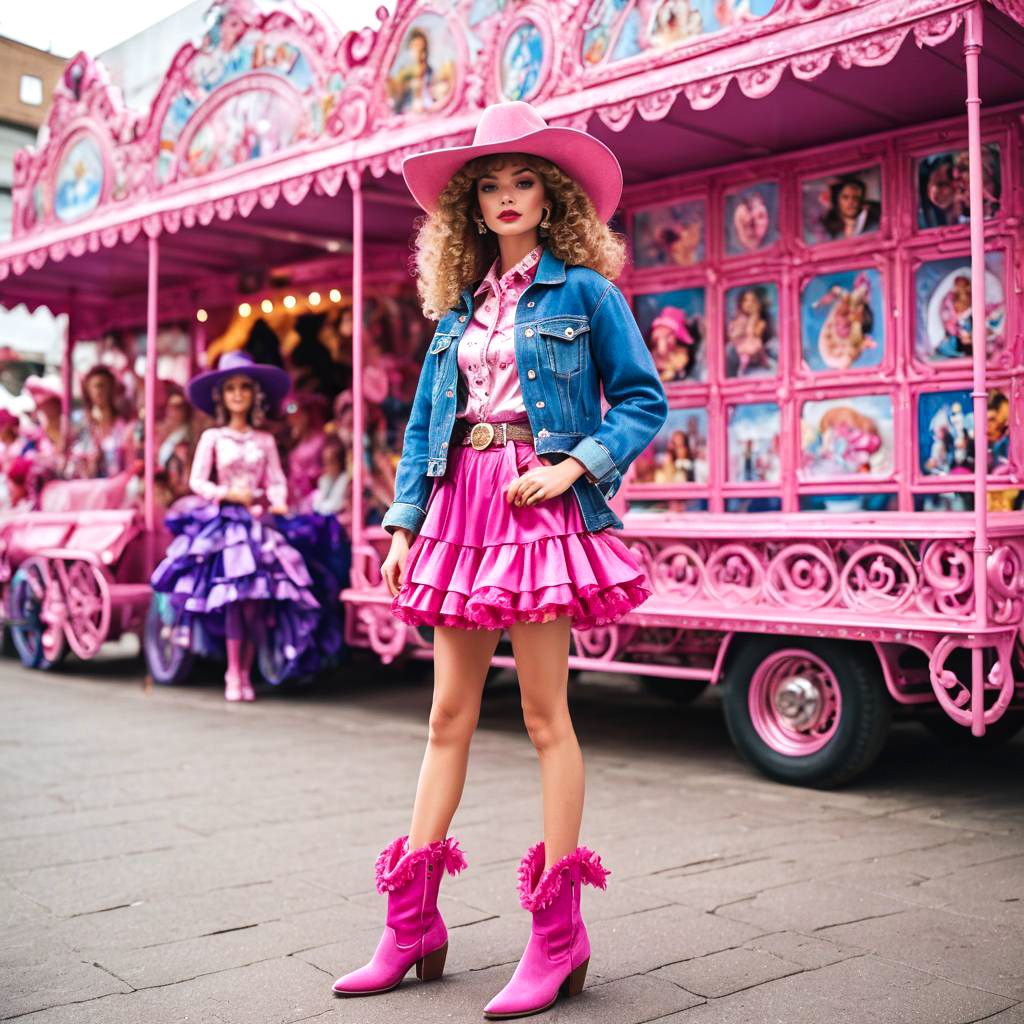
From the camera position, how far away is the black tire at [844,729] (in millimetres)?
5688

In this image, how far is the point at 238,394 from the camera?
8.98 metres

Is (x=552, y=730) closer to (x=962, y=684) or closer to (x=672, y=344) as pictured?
(x=962, y=684)

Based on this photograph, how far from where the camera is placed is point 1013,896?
412 centimetres

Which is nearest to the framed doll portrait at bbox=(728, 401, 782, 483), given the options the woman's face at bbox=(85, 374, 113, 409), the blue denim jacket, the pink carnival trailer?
the pink carnival trailer

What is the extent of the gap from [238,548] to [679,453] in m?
2.96

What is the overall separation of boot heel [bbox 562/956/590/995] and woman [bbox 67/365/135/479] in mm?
10319

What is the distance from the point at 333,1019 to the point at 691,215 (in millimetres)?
6080

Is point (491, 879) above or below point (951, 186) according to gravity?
below

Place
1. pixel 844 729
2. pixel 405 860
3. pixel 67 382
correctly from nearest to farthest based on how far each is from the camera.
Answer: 1. pixel 405 860
2. pixel 844 729
3. pixel 67 382

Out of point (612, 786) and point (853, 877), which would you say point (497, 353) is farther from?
point (612, 786)

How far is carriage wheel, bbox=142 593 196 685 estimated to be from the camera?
9.47 m

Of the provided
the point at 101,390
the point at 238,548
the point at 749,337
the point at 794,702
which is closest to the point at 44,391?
the point at 101,390

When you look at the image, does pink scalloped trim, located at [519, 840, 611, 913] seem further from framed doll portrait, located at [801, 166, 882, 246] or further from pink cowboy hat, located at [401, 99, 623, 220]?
framed doll portrait, located at [801, 166, 882, 246]

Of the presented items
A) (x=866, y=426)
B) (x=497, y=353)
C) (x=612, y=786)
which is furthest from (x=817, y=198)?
(x=497, y=353)
